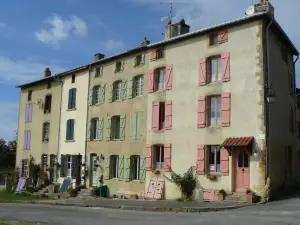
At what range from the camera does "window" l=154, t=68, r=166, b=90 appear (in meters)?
23.1

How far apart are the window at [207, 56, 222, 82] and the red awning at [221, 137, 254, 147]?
321cm

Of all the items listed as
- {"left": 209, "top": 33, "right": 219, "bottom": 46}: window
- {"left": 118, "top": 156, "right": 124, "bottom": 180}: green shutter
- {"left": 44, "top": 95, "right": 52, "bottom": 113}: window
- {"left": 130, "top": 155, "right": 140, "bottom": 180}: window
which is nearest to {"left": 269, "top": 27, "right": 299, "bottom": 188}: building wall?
{"left": 209, "top": 33, "right": 219, "bottom": 46}: window

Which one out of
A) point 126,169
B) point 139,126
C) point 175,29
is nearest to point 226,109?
point 139,126

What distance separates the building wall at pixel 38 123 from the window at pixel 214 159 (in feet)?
46.3

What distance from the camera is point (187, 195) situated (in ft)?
67.1

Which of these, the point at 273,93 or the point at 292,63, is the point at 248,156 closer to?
the point at 273,93

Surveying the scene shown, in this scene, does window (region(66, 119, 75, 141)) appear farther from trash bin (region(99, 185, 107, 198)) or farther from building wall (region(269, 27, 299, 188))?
building wall (region(269, 27, 299, 188))

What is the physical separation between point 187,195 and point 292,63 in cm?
947

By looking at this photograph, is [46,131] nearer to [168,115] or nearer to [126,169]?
[126,169]

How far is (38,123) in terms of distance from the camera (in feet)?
108

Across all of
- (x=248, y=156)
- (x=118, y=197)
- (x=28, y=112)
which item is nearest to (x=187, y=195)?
(x=248, y=156)

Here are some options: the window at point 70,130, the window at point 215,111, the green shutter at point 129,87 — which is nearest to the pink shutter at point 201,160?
the window at point 215,111

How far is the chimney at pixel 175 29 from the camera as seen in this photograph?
2370cm

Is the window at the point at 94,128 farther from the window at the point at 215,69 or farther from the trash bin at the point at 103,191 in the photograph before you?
the window at the point at 215,69
